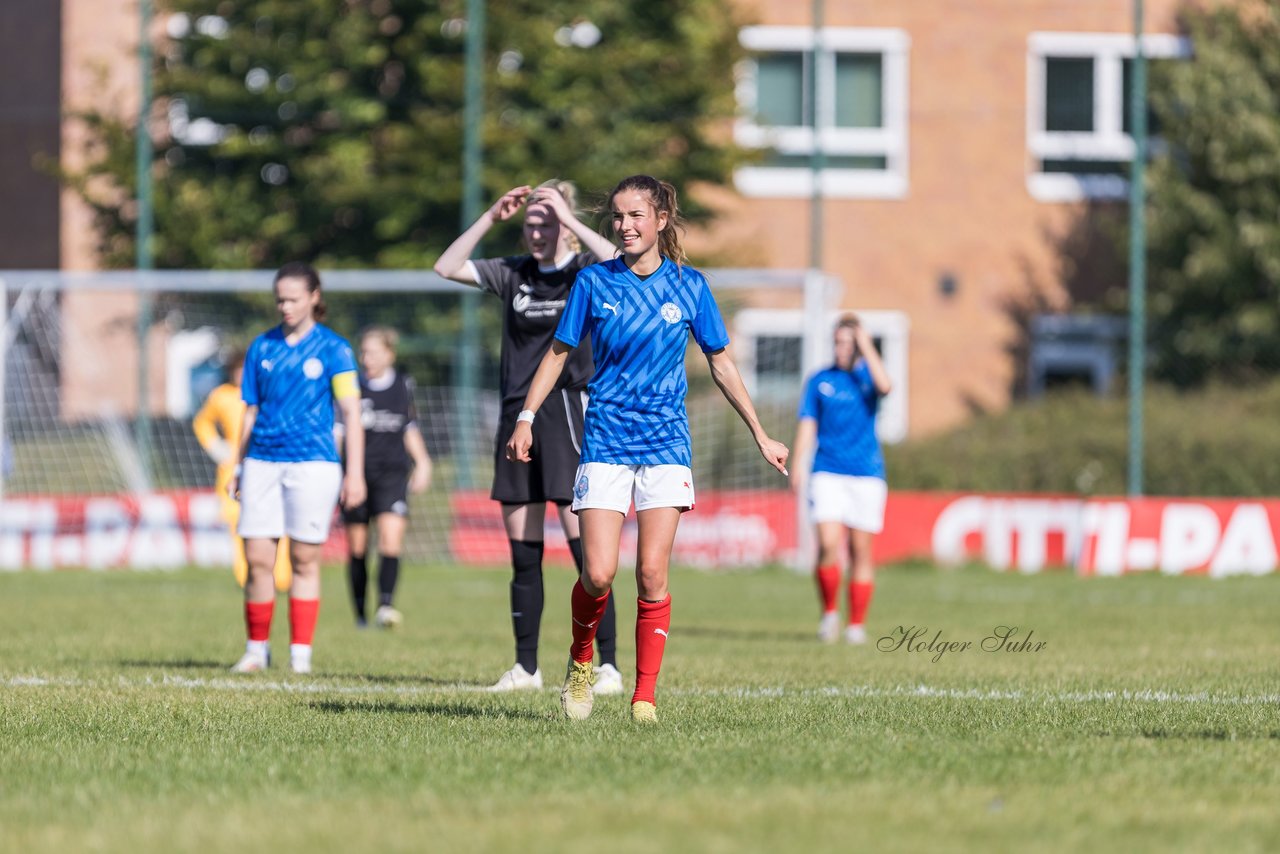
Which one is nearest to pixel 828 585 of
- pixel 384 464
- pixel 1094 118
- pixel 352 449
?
pixel 384 464

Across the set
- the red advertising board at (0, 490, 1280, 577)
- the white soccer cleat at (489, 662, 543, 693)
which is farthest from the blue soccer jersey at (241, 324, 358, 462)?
the red advertising board at (0, 490, 1280, 577)

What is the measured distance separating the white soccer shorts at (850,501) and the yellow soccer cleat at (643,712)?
5.85 m

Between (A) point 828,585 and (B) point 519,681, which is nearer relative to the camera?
(B) point 519,681

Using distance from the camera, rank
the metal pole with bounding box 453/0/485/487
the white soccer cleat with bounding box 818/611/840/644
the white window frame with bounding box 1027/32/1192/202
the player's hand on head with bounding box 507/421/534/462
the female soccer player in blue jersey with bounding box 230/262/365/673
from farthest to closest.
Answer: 1. the white window frame with bounding box 1027/32/1192/202
2. the metal pole with bounding box 453/0/485/487
3. the white soccer cleat with bounding box 818/611/840/644
4. the female soccer player in blue jersey with bounding box 230/262/365/673
5. the player's hand on head with bounding box 507/421/534/462

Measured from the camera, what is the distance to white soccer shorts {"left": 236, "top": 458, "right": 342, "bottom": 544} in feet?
33.0

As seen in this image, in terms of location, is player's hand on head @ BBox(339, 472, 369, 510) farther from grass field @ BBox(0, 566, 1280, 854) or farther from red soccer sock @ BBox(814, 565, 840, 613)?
red soccer sock @ BBox(814, 565, 840, 613)

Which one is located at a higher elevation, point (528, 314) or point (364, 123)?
point (364, 123)

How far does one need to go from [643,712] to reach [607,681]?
1.56 m

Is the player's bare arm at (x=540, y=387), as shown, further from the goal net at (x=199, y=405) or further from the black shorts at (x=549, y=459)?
the goal net at (x=199, y=405)

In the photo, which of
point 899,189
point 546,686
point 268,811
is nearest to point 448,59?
point 899,189

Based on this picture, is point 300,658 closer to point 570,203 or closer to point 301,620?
point 301,620

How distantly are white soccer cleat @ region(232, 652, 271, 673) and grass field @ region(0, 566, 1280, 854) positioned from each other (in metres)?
0.14

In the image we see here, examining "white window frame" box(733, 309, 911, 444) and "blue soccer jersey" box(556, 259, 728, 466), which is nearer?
"blue soccer jersey" box(556, 259, 728, 466)

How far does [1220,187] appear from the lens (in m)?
27.3
